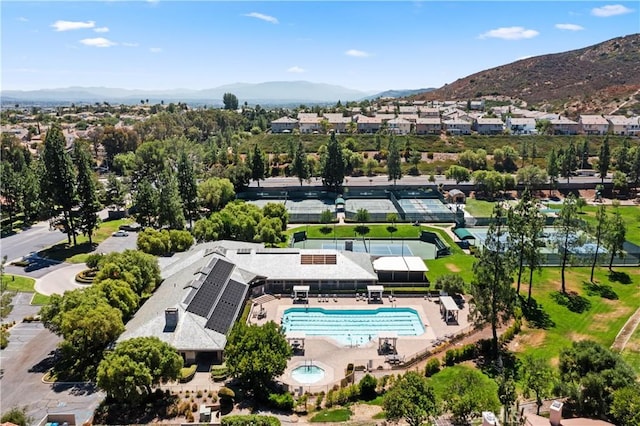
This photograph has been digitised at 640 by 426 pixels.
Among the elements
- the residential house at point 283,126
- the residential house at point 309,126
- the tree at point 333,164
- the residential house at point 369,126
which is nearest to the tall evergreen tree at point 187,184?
the tree at point 333,164

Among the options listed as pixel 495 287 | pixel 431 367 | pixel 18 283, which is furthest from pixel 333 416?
pixel 18 283

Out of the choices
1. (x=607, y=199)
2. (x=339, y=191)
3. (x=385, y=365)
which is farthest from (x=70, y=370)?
(x=607, y=199)

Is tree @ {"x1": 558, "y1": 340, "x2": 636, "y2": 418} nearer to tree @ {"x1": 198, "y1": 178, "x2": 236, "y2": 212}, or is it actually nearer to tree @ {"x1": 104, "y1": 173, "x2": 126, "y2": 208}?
tree @ {"x1": 198, "y1": 178, "x2": 236, "y2": 212}

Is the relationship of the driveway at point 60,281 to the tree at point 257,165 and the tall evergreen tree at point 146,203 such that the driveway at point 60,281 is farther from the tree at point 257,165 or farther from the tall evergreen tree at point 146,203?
the tree at point 257,165

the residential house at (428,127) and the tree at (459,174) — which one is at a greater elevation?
the residential house at (428,127)

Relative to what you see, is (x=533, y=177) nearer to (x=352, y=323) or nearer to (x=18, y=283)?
(x=352, y=323)

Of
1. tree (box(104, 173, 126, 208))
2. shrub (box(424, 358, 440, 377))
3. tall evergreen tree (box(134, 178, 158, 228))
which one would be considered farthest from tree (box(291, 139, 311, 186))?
shrub (box(424, 358, 440, 377))
